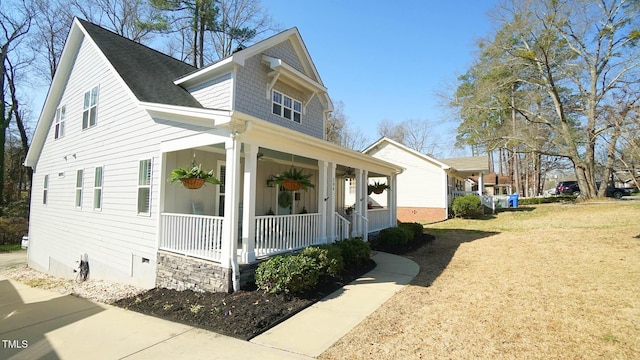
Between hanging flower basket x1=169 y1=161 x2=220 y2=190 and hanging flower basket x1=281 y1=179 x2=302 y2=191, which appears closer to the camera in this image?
hanging flower basket x1=169 y1=161 x2=220 y2=190

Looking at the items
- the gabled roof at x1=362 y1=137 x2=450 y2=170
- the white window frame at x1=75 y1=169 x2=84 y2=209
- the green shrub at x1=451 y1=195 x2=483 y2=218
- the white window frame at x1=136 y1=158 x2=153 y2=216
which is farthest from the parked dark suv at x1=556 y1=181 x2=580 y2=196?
the white window frame at x1=75 y1=169 x2=84 y2=209

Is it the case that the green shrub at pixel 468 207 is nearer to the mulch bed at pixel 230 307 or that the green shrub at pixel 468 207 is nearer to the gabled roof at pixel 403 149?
the gabled roof at pixel 403 149

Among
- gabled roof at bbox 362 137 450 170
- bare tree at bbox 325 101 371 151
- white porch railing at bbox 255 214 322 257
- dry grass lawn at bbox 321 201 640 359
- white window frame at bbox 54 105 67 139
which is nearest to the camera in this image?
dry grass lawn at bbox 321 201 640 359

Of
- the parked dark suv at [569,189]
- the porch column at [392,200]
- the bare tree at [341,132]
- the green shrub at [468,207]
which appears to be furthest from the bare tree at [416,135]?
the porch column at [392,200]

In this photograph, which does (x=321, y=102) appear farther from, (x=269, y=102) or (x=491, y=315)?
(x=491, y=315)

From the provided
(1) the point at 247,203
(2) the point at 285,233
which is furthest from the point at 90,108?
(2) the point at 285,233

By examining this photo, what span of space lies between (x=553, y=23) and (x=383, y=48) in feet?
49.2

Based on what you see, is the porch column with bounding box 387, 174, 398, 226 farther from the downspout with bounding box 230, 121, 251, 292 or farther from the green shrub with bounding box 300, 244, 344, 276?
the downspout with bounding box 230, 121, 251, 292

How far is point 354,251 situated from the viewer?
319 inches

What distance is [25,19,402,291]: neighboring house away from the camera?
255 inches

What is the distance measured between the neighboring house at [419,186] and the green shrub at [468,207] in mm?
707

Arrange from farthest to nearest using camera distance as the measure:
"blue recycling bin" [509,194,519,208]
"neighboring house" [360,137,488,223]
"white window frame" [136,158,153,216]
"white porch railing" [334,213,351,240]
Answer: "blue recycling bin" [509,194,519,208], "neighboring house" [360,137,488,223], "white porch railing" [334,213,351,240], "white window frame" [136,158,153,216]

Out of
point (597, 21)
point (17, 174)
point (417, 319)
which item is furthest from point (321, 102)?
point (17, 174)

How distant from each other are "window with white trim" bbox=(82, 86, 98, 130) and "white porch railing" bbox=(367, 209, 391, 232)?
10240 mm
